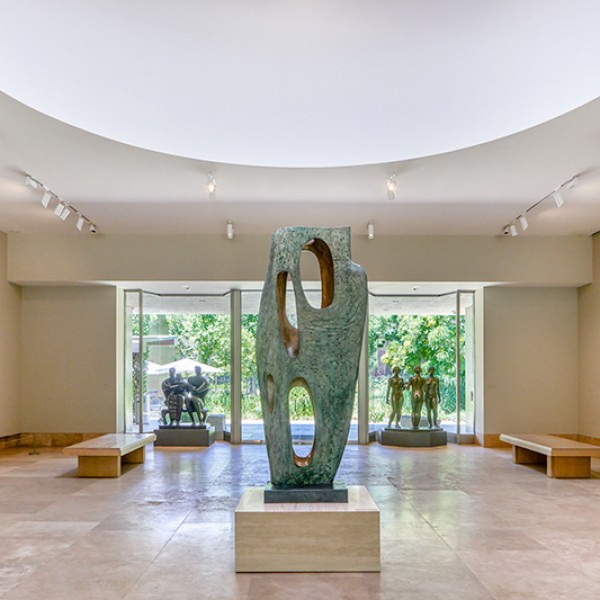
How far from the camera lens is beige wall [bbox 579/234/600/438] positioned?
1088 cm

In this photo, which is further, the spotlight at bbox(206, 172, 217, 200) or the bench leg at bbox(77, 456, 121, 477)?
the bench leg at bbox(77, 456, 121, 477)

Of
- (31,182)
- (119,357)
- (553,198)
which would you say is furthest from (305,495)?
(119,357)

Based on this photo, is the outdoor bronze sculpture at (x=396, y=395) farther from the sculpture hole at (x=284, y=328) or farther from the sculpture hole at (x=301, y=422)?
the sculpture hole at (x=284, y=328)

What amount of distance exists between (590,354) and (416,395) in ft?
10.0

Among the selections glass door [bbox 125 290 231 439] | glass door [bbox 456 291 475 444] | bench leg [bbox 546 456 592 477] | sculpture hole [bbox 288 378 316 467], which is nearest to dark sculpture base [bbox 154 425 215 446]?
glass door [bbox 125 290 231 439]

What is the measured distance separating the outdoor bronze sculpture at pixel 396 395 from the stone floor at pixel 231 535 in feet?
8.70

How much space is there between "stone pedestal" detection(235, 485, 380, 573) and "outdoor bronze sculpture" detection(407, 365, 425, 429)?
7416mm

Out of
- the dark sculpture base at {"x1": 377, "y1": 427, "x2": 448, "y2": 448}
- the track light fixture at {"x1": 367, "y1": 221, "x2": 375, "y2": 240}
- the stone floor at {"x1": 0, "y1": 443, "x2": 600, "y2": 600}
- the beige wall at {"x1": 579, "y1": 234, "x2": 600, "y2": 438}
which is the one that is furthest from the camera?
the dark sculpture base at {"x1": 377, "y1": 427, "x2": 448, "y2": 448}

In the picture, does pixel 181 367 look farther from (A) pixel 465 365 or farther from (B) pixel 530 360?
(B) pixel 530 360

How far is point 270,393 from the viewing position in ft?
16.7

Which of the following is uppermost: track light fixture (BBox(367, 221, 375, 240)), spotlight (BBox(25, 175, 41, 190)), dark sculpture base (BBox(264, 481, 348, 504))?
spotlight (BBox(25, 175, 41, 190))

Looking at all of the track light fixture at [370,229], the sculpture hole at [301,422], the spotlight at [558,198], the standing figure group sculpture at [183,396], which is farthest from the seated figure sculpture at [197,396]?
the spotlight at [558,198]

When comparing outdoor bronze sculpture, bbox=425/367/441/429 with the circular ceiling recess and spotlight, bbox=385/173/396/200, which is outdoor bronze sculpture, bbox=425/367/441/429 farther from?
the circular ceiling recess

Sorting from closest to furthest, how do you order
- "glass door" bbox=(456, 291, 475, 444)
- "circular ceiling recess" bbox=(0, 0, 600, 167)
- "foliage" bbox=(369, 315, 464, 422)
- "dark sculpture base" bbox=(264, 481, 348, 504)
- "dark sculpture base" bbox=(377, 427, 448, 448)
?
"dark sculpture base" bbox=(264, 481, 348, 504), "circular ceiling recess" bbox=(0, 0, 600, 167), "dark sculpture base" bbox=(377, 427, 448, 448), "glass door" bbox=(456, 291, 475, 444), "foliage" bbox=(369, 315, 464, 422)
